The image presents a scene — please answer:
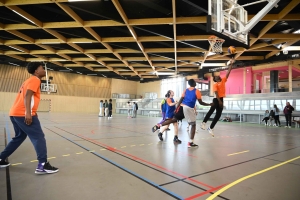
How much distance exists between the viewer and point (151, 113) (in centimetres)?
3125

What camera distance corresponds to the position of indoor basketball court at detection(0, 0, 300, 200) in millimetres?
2580

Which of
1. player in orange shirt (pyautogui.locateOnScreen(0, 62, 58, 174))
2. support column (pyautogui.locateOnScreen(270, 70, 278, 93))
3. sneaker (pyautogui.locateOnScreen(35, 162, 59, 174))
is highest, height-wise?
support column (pyautogui.locateOnScreen(270, 70, 278, 93))

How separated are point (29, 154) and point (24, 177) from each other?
160 centimetres

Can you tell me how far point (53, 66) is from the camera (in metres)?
28.5

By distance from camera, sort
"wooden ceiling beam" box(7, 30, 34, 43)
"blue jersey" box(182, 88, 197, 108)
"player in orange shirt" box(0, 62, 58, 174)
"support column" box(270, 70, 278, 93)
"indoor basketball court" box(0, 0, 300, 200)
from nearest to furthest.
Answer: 1. "indoor basketball court" box(0, 0, 300, 200)
2. "player in orange shirt" box(0, 62, 58, 174)
3. "blue jersey" box(182, 88, 197, 108)
4. "wooden ceiling beam" box(7, 30, 34, 43)
5. "support column" box(270, 70, 278, 93)

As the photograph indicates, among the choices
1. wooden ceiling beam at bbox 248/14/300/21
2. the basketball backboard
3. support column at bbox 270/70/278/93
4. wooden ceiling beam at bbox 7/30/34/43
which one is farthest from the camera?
support column at bbox 270/70/278/93

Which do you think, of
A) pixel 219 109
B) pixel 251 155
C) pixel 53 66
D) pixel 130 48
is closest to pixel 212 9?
pixel 219 109

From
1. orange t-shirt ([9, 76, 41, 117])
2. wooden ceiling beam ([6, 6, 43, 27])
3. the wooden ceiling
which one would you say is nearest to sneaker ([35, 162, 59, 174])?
orange t-shirt ([9, 76, 41, 117])

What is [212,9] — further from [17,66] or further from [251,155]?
[17,66]

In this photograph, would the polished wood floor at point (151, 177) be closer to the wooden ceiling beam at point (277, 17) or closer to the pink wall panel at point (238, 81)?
the wooden ceiling beam at point (277, 17)

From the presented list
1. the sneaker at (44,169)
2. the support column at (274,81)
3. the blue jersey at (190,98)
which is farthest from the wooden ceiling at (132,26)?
the sneaker at (44,169)

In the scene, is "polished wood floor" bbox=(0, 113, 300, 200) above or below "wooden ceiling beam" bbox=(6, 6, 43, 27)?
below

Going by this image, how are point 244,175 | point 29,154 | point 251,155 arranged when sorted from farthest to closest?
A: 1. point 251,155
2. point 29,154
3. point 244,175

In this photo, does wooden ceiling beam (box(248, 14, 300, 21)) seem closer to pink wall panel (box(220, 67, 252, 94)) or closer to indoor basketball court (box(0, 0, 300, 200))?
indoor basketball court (box(0, 0, 300, 200))
